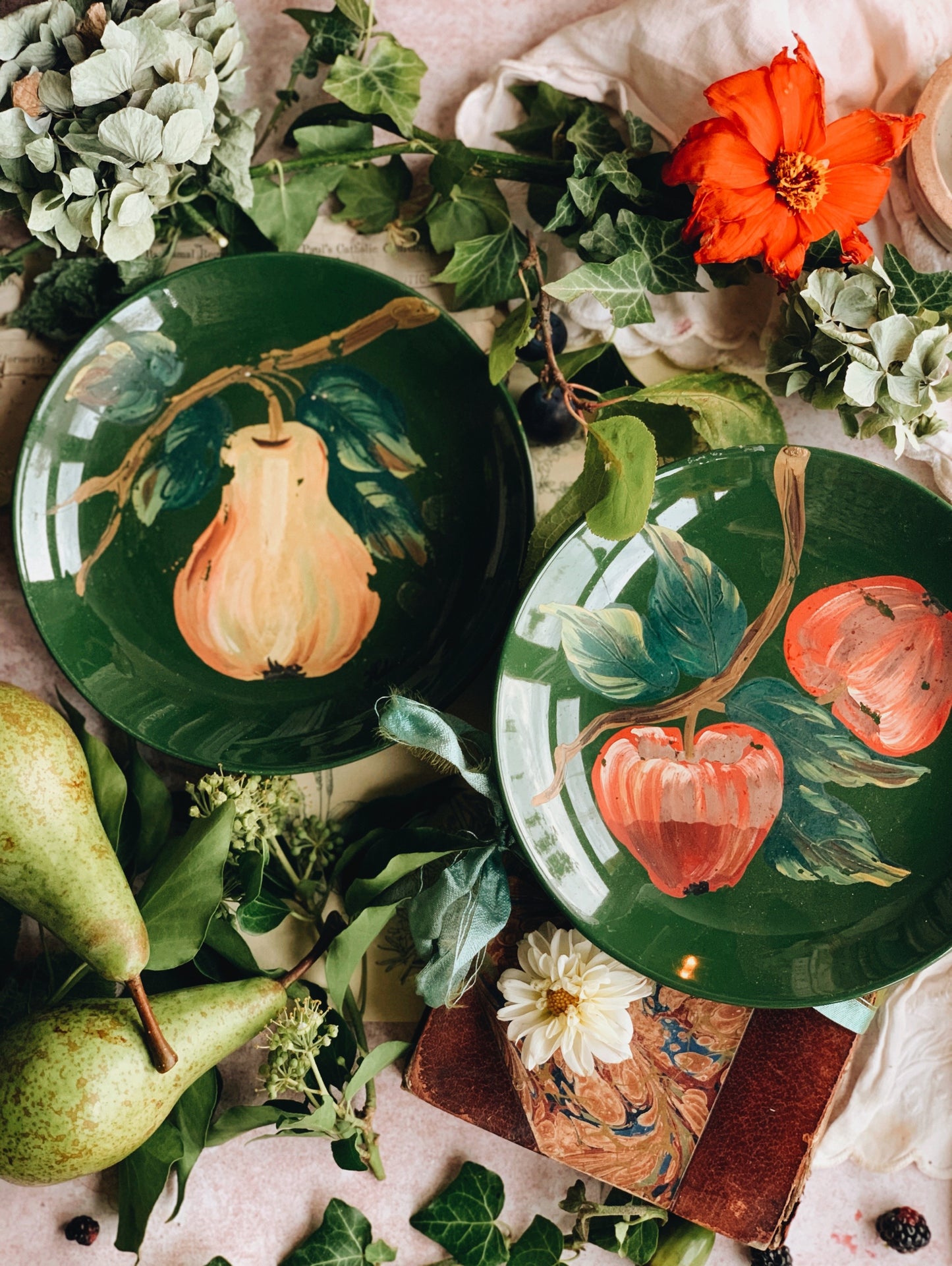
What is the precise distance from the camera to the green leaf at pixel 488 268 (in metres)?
0.77

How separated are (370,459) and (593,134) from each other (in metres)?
0.34

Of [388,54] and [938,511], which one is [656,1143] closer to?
[938,511]

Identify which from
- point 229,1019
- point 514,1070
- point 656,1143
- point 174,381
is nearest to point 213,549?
point 174,381

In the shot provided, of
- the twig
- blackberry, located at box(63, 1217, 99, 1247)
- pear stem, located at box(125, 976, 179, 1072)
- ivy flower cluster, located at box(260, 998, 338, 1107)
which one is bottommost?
blackberry, located at box(63, 1217, 99, 1247)

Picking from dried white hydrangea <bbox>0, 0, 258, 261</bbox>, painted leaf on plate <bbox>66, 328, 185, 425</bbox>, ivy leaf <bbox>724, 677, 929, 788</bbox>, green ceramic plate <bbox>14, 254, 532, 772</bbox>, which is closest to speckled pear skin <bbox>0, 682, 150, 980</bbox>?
green ceramic plate <bbox>14, 254, 532, 772</bbox>

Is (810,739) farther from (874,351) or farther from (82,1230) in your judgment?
(82,1230)

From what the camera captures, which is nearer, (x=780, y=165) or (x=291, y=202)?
(x=780, y=165)

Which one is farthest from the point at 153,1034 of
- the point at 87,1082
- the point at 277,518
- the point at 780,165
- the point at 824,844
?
the point at 780,165

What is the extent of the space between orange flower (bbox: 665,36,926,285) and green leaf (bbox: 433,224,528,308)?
0.50ft

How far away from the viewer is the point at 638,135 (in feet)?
2.42

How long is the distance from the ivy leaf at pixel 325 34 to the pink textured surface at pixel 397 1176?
66 mm

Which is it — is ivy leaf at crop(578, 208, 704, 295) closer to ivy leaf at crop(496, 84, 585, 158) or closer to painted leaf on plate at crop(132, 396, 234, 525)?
ivy leaf at crop(496, 84, 585, 158)

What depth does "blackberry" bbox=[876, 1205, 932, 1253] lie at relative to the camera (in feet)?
2.61

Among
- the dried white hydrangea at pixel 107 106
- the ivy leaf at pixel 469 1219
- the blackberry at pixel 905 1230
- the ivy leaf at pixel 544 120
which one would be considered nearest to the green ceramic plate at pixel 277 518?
the dried white hydrangea at pixel 107 106
